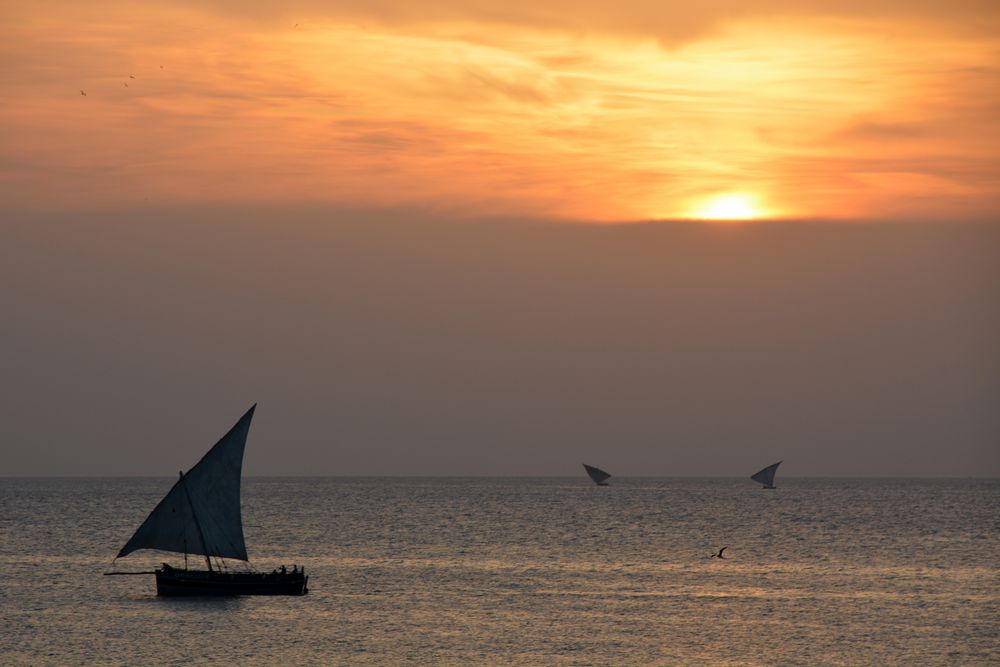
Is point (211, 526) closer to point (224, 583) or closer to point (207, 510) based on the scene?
point (207, 510)

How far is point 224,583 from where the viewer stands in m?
77.3

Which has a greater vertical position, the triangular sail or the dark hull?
the triangular sail

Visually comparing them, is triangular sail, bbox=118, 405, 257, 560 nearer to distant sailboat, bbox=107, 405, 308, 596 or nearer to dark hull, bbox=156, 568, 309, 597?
distant sailboat, bbox=107, 405, 308, 596

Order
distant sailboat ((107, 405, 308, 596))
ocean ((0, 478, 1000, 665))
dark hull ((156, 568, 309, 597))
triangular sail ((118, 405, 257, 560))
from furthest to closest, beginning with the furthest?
1. dark hull ((156, 568, 309, 597))
2. distant sailboat ((107, 405, 308, 596))
3. triangular sail ((118, 405, 257, 560))
4. ocean ((0, 478, 1000, 665))

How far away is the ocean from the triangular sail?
316 centimetres

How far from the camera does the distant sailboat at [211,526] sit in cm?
7600

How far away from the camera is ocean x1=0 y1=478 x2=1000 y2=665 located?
60938 mm

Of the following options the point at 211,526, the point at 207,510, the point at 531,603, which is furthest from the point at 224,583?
the point at 531,603

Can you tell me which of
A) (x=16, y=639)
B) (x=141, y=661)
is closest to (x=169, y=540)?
(x=16, y=639)

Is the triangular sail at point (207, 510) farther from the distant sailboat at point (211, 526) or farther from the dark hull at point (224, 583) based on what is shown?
the dark hull at point (224, 583)

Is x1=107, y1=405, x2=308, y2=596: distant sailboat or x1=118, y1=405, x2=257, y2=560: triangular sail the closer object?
x1=118, y1=405, x2=257, y2=560: triangular sail

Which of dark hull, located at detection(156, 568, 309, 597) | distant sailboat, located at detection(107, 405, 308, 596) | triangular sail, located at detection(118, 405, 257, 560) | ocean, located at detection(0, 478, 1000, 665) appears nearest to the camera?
ocean, located at detection(0, 478, 1000, 665)

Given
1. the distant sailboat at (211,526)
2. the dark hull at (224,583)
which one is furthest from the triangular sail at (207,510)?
the dark hull at (224,583)

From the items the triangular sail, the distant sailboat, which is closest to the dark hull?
the distant sailboat
